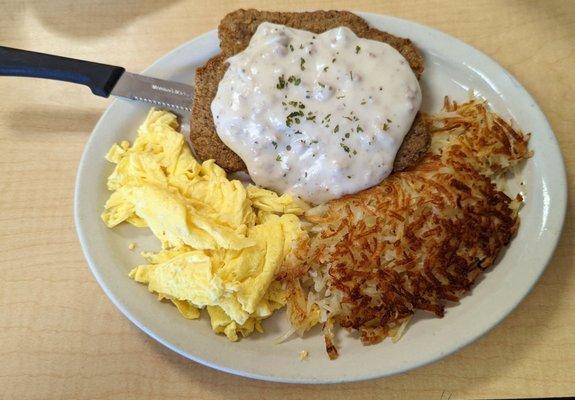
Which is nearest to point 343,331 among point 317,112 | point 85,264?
point 317,112

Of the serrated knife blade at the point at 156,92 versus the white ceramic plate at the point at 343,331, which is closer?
the white ceramic plate at the point at 343,331

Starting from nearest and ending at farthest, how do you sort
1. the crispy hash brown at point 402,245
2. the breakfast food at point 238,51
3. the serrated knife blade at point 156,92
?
the crispy hash brown at point 402,245
the breakfast food at point 238,51
the serrated knife blade at point 156,92

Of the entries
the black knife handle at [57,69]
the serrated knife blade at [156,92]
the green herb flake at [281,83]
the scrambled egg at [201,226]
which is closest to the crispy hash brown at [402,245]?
the scrambled egg at [201,226]

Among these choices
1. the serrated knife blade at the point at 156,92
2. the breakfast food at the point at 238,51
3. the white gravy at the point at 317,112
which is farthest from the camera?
the serrated knife blade at the point at 156,92

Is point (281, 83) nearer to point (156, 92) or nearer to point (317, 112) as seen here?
point (317, 112)

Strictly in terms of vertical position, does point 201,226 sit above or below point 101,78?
above

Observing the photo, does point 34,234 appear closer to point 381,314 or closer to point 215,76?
point 215,76

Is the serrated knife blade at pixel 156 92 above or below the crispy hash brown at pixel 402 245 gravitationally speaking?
below

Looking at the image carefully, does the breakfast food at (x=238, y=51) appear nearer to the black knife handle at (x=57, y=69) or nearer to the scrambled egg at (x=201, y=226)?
the scrambled egg at (x=201, y=226)
